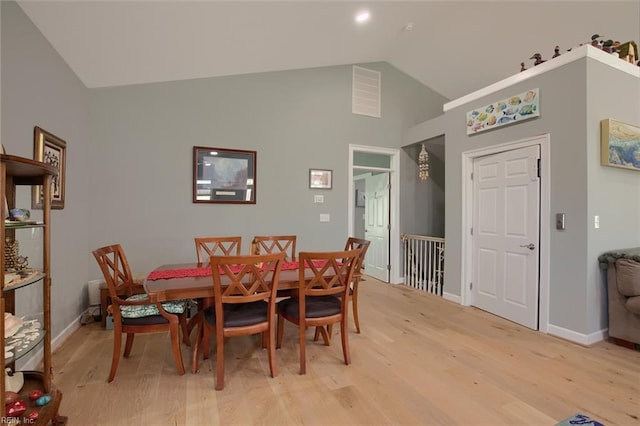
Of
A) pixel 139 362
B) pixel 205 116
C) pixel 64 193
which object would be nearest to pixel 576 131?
pixel 205 116

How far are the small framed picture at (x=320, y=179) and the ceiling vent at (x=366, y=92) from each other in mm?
1099

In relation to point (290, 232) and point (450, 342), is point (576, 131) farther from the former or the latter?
point (290, 232)

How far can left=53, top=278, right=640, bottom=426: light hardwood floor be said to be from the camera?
5.62 feet

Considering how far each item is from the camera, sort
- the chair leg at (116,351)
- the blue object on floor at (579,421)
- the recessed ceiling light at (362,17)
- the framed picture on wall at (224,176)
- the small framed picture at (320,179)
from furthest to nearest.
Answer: the small framed picture at (320,179) < the framed picture on wall at (224,176) < the recessed ceiling light at (362,17) < the chair leg at (116,351) < the blue object on floor at (579,421)

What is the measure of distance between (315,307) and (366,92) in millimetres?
3663

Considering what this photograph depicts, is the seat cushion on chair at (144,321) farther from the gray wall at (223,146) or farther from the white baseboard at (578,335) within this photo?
the white baseboard at (578,335)

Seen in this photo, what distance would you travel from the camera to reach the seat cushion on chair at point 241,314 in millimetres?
2037

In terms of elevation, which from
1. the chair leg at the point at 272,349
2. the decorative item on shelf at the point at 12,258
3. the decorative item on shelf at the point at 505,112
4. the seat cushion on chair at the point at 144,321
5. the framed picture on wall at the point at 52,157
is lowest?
the chair leg at the point at 272,349

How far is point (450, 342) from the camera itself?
8.85ft

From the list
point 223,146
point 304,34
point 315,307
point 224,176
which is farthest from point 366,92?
point 315,307

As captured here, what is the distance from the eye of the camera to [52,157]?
8.19ft

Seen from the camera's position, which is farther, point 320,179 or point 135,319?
point 320,179

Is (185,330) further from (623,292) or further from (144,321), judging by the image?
(623,292)

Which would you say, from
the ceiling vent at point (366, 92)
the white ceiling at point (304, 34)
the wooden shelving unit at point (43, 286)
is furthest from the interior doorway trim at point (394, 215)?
the wooden shelving unit at point (43, 286)
